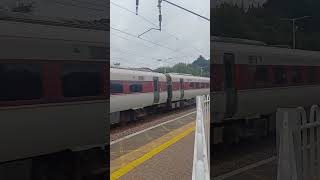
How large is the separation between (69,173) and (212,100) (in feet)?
2.93

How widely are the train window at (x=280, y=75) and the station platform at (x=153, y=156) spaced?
1.74 metres

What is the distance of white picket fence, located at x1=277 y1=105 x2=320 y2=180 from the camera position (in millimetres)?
2336

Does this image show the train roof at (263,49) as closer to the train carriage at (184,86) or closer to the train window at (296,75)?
the train window at (296,75)

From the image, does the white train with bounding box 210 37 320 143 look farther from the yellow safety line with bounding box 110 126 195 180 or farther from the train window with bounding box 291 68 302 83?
the yellow safety line with bounding box 110 126 195 180

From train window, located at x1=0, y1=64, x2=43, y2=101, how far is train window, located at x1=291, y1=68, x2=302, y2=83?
1.63 meters

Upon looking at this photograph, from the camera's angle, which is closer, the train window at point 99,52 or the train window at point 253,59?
the train window at point 99,52

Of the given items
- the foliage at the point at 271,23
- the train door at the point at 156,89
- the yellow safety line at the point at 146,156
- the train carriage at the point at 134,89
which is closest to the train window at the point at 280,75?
the foliage at the point at 271,23

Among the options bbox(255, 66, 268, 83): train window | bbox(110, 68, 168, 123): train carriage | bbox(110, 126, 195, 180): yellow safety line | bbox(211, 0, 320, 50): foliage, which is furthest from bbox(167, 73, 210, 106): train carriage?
bbox(255, 66, 268, 83): train window

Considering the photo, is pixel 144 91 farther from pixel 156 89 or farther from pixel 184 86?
pixel 184 86

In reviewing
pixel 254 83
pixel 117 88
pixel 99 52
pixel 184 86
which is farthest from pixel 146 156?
pixel 184 86

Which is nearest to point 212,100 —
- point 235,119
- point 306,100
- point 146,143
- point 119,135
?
point 235,119

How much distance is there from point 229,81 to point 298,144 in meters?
0.86

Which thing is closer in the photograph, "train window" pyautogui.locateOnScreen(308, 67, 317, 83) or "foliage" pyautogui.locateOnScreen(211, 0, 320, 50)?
"foliage" pyautogui.locateOnScreen(211, 0, 320, 50)

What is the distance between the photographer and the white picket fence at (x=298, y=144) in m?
2.34
